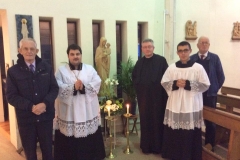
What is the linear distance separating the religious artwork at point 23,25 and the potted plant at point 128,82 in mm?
1596

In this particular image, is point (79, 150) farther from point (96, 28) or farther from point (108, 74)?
point (96, 28)

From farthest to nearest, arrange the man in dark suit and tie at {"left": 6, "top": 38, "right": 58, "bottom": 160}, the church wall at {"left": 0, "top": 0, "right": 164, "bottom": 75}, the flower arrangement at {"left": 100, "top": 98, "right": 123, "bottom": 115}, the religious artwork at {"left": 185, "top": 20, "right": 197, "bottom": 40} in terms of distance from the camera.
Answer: the religious artwork at {"left": 185, "top": 20, "right": 197, "bottom": 40}, the church wall at {"left": 0, "top": 0, "right": 164, "bottom": 75}, the flower arrangement at {"left": 100, "top": 98, "right": 123, "bottom": 115}, the man in dark suit and tie at {"left": 6, "top": 38, "right": 58, "bottom": 160}

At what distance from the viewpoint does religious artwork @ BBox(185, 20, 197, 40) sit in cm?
469

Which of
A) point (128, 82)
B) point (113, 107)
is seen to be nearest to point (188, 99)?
point (113, 107)

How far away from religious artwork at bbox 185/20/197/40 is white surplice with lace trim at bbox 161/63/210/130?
2.11 metres

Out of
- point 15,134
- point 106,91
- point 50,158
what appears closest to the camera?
point 50,158

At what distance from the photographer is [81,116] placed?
8.73 ft

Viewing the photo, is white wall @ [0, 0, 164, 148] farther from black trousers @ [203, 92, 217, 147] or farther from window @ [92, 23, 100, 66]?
black trousers @ [203, 92, 217, 147]

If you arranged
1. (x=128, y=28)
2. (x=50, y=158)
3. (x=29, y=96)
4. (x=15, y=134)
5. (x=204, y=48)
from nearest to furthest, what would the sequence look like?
(x=29, y=96), (x=50, y=158), (x=204, y=48), (x=15, y=134), (x=128, y=28)

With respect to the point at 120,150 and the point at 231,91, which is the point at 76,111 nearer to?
the point at 120,150

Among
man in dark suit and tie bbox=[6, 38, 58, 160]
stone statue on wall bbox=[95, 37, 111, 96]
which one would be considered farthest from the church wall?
man in dark suit and tie bbox=[6, 38, 58, 160]

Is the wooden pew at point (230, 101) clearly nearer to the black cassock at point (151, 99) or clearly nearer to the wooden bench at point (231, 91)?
the wooden bench at point (231, 91)

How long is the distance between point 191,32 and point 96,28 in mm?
1892

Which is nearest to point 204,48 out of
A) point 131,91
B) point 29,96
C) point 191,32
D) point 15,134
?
point 131,91
